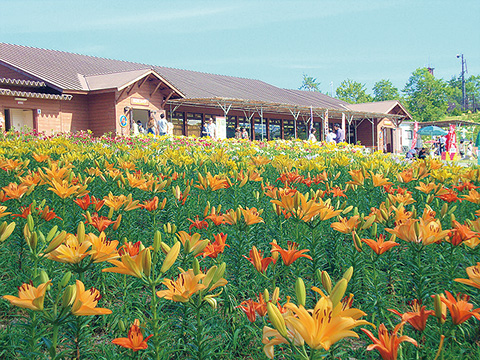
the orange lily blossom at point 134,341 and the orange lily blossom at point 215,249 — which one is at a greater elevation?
the orange lily blossom at point 215,249

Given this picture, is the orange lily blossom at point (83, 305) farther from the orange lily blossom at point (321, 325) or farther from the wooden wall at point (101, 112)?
the wooden wall at point (101, 112)

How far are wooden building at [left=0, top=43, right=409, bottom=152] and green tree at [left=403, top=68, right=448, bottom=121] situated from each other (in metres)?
42.9

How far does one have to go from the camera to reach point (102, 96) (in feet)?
64.5

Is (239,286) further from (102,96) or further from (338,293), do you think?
(102,96)

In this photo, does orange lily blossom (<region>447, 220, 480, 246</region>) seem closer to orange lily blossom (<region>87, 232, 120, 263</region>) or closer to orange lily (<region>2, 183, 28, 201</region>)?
orange lily blossom (<region>87, 232, 120, 263</region>)

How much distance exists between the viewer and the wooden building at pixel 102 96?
18.2 meters

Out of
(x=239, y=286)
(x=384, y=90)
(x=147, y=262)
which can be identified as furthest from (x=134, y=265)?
(x=384, y=90)

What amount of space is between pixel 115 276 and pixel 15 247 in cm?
75

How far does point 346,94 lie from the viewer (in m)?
69.9

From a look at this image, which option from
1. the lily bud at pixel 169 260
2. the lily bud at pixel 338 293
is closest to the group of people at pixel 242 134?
the lily bud at pixel 169 260

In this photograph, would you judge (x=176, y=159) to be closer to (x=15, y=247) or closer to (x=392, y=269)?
(x=15, y=247)

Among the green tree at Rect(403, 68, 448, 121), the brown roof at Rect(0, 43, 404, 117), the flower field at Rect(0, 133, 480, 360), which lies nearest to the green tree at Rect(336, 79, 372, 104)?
the green tree at Rect(403, 68, 448, 121)

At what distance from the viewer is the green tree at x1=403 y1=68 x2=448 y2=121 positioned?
62125 millimetres

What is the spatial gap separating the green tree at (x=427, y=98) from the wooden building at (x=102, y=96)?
4291cm
